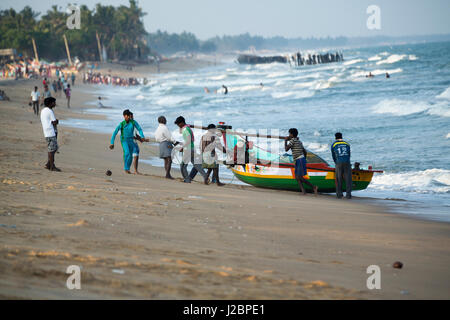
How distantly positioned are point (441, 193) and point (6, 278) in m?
11.9

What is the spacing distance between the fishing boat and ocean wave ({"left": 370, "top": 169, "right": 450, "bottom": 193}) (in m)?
1.47

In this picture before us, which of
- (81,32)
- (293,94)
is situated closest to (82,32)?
(81,32)

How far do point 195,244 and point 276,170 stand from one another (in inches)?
299

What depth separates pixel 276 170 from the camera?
44.8ft

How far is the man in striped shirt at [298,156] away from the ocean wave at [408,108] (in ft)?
62.5

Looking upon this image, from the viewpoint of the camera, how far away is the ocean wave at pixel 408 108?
30.3 meters

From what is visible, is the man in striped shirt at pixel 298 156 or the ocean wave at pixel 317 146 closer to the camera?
the man in striped shirt at pixel 298 156

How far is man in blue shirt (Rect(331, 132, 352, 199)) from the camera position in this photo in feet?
41.4

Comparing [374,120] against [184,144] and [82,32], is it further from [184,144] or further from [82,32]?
[82,32]

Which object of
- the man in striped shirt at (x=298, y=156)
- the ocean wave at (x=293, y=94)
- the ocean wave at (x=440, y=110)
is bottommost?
the man in striped shirt at (x=298, y=156)

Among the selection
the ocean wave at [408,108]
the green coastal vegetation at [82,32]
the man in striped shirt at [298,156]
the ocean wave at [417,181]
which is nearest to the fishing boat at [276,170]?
the man in striped shirt at [298,156]

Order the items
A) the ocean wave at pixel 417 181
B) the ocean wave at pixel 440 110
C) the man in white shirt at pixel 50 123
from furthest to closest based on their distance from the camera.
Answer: the ocean wave at pixel 440 110
the ocean wave at pixel 417 181
the man in white shirt at pixel 50 123

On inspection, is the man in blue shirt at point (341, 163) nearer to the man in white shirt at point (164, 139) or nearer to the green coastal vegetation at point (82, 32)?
the man in white shirt at point (164, 139)
